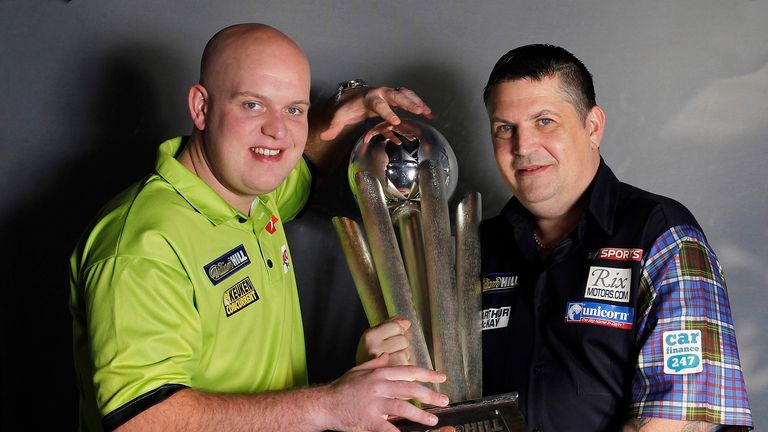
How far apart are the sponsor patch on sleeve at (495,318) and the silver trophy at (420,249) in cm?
4

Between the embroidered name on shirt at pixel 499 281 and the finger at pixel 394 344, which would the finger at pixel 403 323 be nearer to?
the finger at pixel 394 344

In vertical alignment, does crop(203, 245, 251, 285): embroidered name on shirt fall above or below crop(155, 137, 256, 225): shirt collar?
below

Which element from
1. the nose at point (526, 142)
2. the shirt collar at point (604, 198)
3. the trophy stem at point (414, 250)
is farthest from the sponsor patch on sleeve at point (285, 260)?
the shirt collar at point (604, 198)

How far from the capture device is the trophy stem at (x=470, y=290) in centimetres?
181

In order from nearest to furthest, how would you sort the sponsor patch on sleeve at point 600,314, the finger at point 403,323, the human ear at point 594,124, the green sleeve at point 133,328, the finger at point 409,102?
the green sleeve at point 133,328 → the sponsor patch on sleeve at point 600,314 → the finger at point 403,323 → the human ear at point 594,124 → the finger at point 409,102

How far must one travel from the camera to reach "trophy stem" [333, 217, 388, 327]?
1909 millimetres

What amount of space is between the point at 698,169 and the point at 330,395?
132cm

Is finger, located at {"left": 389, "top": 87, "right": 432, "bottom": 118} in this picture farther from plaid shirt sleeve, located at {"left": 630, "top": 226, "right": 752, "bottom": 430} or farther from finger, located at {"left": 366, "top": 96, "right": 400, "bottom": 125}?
plaid shirt sleeve, located at {"left": 630, "top": 226, "right": 752, "bottom": 430}

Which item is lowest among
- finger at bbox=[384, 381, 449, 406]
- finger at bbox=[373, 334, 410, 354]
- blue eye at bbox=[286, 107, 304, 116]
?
finger at bbox=[384, 381, 449, 406]

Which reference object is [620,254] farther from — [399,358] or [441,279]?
[399,358]

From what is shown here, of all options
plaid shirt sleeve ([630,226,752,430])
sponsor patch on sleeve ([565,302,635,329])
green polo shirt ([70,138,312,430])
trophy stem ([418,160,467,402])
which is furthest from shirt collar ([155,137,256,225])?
plaid shirt sleeve ([630,226,752,430])

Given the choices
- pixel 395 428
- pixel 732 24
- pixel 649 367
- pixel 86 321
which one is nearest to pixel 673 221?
pixel 649 367

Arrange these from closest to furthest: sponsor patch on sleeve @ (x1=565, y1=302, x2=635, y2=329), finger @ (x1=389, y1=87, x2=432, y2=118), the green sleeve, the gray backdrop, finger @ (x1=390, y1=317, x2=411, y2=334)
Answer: the green sleeve
sponsor patch on sleeve @ (x1=565, y1=302, x2=635, y2=329)
finger @ (x1=390, y1=317, x2=411, y2=334)
finger @ (x1=389, y1=87, x2=432, y2=118)
the gray backdrop

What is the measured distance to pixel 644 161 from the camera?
7.73 ft
